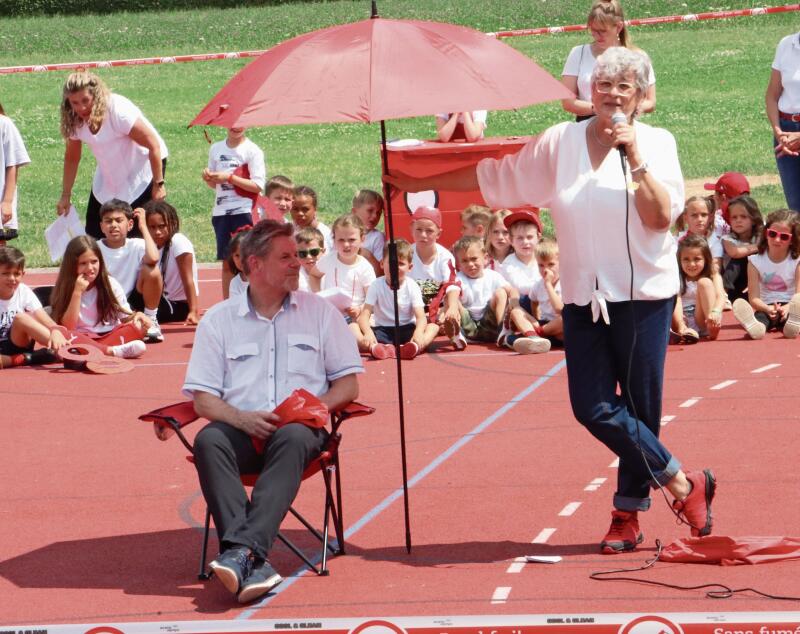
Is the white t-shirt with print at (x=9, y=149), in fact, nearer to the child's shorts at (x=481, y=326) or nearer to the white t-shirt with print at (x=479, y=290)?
the white t-shirt with print at (x=479, y=290)

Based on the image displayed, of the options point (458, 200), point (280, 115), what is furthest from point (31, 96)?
point (280, 115)

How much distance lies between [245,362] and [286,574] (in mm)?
906

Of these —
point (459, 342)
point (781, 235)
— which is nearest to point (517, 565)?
point (459, 342)

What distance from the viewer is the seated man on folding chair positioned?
6434 millimetres

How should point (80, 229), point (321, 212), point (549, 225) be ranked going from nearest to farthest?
point (80, 229), point (549, 225), point (321, 212)

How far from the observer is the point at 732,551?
20.5 feet

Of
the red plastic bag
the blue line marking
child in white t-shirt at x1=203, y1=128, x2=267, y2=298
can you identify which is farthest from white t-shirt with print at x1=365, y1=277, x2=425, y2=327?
the red plastic bag

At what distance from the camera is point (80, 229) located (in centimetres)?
1273

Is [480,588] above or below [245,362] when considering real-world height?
below

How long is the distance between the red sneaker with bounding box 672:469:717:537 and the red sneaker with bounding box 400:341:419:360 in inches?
192

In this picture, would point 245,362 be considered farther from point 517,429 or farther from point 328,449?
point 517,429

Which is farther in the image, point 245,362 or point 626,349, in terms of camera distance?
point 245,362

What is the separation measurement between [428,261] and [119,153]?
2.55 meters

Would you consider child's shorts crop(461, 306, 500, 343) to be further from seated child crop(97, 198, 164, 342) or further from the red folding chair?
the red folding chair
